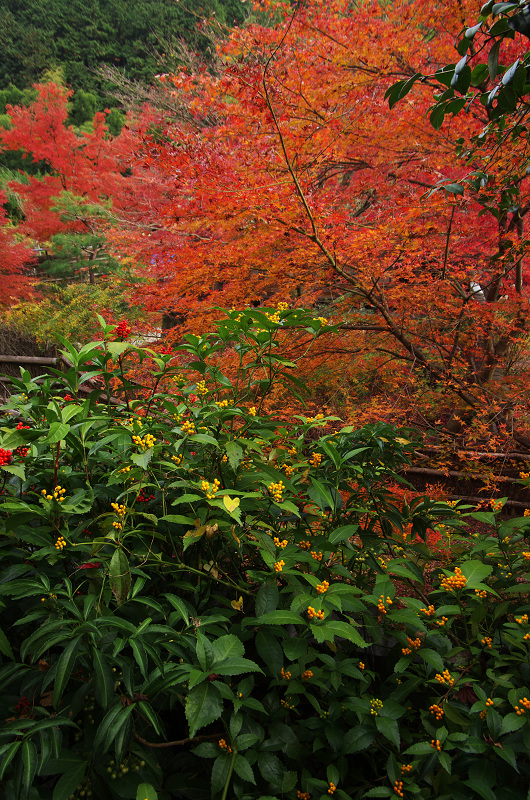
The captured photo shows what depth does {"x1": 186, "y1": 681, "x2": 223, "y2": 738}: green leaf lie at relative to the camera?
85cm

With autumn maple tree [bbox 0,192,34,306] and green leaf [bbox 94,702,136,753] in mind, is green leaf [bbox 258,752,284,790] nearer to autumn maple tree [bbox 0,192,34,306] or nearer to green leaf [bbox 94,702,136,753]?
green leaf [bbox 94,702,136,753]

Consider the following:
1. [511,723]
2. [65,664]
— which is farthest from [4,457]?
[511,723]

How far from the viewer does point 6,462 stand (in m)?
1.07

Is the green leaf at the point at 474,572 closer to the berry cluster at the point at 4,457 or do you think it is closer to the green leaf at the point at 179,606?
the green leaf at the point at 179,606

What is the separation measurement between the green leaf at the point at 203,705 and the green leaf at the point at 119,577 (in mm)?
250

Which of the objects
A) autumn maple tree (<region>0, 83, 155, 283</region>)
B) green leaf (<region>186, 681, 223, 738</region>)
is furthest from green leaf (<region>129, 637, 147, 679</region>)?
autumn maple tree (<region>0, 83, 155, 283</region>)

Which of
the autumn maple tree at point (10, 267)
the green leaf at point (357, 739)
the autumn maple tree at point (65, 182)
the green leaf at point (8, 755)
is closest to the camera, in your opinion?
the green leaf at point (8, 755)

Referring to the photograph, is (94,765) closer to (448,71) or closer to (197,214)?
(448,71)

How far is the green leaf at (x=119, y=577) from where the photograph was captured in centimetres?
94

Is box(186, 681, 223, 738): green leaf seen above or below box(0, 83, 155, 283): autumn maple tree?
below

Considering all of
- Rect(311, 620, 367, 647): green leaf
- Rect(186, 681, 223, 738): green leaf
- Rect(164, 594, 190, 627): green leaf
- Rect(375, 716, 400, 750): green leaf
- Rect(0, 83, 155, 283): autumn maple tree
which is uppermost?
Rect(0, 83, 155, 283): autumn maple tree

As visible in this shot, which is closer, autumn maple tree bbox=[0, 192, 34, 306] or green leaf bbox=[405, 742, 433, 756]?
green leaf bbox=[405, 742, 433, 756]

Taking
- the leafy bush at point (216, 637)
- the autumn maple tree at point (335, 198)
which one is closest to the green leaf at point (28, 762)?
the leafy bush at point (216, 637)

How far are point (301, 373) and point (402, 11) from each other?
337 centimetres
